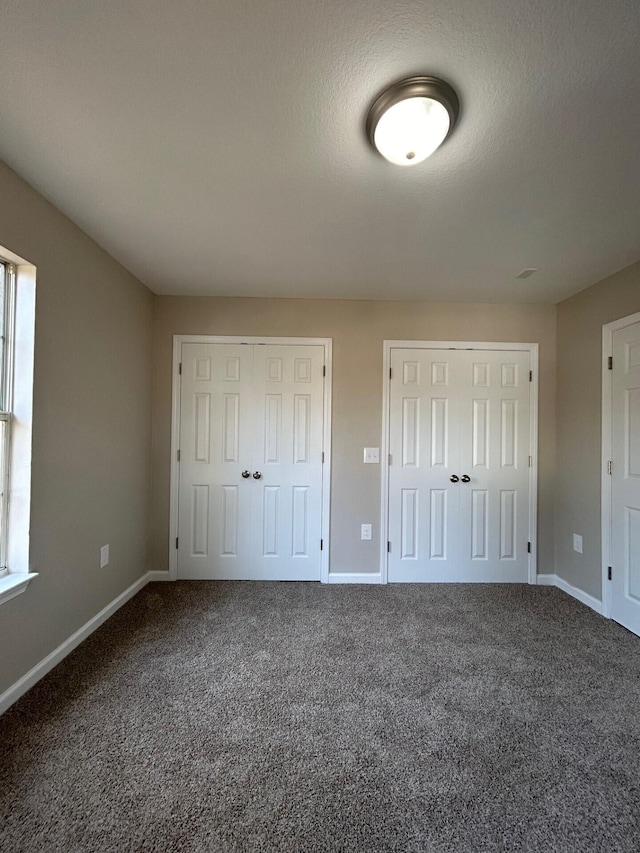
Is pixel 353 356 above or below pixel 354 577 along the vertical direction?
above

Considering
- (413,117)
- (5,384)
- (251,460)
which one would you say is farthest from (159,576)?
(413,117)

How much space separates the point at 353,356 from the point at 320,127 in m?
1.79

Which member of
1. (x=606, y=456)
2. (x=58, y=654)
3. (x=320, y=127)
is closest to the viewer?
(x=320, y=127)

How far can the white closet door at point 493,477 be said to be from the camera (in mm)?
2969

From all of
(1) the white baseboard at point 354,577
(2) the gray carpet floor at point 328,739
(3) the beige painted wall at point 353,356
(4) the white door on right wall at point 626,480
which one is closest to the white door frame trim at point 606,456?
(4) the white door on right wall at point 626,480

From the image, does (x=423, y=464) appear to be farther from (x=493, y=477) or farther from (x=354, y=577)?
(x=354, y=577)

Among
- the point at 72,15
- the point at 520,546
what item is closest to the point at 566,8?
the point at 72,15

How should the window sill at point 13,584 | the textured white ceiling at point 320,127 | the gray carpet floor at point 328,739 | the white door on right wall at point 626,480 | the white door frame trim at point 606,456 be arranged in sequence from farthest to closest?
the white door frame trim at point 606,456, the white door on right wall at point 626,480, the window sill at point 13,584, the gray carpet floor at point 328,739, the textured white ceiling at point 320,127

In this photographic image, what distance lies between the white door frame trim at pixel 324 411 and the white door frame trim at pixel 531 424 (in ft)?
1.51

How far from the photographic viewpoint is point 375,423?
2980 millimetres

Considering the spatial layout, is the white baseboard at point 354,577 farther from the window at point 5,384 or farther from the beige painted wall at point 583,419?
the window at point 5,384

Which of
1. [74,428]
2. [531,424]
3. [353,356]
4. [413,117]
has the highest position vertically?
[413,117]

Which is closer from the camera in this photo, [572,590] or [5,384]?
[5,384]

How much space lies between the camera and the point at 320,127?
1.28 m
